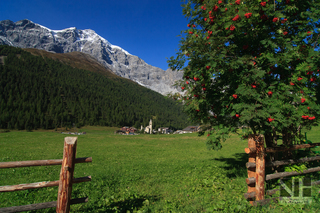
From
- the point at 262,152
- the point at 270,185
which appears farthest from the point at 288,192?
the point at 262,152

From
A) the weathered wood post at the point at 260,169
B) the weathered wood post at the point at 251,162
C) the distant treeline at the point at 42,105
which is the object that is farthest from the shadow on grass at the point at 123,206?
the distant treeline at the point at 42,105

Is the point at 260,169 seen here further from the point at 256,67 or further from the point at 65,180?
the point at 65,180

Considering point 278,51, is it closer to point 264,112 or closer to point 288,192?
point 264,112

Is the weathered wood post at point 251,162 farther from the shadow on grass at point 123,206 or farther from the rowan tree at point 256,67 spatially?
the shadow on grass at point 123,206

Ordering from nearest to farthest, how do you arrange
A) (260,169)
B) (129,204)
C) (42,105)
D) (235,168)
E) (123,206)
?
(260,169) → (123,206) → (129,204) → (235,168) → (42,105)

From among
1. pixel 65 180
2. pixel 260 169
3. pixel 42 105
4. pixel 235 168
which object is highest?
pixel 42 105

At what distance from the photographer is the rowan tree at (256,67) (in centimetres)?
618

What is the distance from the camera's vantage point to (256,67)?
6.59 meters

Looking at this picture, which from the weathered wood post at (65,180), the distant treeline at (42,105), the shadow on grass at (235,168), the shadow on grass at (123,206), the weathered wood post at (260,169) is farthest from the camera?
the distant treeline at (42,105)

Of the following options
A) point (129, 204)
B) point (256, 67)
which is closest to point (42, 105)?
point (129, 204)

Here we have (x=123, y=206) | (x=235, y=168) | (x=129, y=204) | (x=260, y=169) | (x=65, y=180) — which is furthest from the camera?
(x=235, y=168)

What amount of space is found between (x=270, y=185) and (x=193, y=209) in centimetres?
409

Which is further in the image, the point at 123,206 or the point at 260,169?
the point at 123,206

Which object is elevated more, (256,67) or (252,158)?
(256,67)
